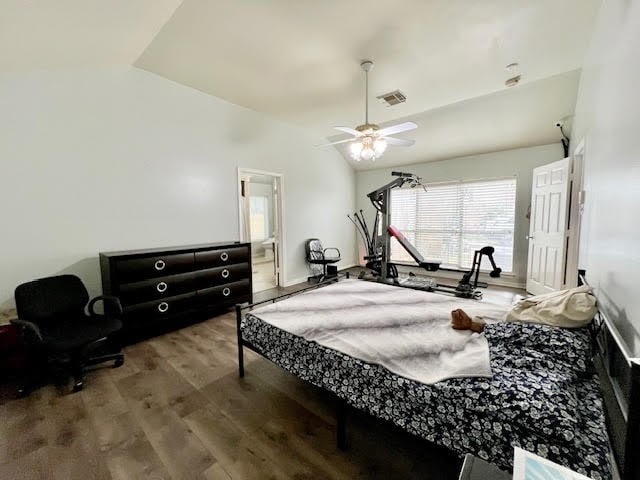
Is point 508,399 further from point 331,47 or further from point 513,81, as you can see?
point 513,81

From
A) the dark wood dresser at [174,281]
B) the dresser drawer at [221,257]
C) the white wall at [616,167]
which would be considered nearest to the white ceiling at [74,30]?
the dark wood dresser at [174,281]

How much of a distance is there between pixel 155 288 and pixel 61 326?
0.80m

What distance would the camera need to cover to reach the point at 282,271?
197 inches

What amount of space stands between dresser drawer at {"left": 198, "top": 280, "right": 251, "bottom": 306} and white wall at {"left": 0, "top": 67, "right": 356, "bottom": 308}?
774 millimetres

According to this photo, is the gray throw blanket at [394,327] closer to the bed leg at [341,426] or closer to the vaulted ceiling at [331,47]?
the bed leg at [341,426]

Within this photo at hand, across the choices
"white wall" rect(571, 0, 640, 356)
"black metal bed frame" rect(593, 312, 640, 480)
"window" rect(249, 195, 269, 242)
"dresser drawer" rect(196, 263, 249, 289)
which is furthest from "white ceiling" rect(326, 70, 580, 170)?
"window" rect(249, 195, 269, 242)

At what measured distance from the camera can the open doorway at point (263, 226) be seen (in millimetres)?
4824

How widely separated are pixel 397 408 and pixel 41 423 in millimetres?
2309

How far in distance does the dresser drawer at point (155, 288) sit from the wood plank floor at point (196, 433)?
70cm

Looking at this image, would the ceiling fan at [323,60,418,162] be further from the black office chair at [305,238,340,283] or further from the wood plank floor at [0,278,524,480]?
the black office chair at [305,238,340,283]

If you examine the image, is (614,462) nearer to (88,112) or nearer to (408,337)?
(408,337)

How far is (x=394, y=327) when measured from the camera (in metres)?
1.98

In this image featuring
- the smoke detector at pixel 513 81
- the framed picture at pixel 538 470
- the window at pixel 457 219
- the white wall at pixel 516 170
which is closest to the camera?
the framed picture at pixel 538 470

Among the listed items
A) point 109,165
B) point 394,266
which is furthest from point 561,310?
point 109,165
